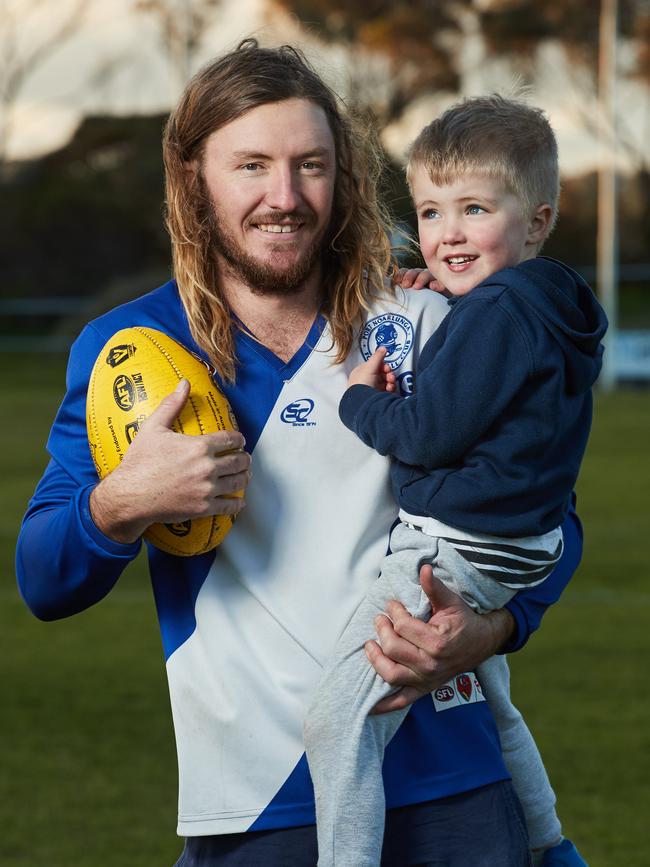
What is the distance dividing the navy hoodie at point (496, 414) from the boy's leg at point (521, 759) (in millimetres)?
353

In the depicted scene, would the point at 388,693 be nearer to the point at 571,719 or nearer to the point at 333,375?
the point at 333,375

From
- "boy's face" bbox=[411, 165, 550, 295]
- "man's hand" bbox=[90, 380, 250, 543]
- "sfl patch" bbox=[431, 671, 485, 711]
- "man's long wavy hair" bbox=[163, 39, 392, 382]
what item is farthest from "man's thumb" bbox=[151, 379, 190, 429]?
"sfl patch" bbox=[431, 671, 485, 711]

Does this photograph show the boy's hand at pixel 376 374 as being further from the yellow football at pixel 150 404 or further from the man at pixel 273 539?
the yellow football at pixel 150 404

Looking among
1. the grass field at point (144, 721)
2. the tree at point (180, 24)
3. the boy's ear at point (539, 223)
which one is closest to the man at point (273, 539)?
the boy's ear at point (539, 223)

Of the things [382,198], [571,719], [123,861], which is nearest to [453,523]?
[382,198]

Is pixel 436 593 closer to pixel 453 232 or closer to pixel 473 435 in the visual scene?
pixel 473 435

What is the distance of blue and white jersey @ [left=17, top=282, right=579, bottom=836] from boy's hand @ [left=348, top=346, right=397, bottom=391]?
46 millimetres

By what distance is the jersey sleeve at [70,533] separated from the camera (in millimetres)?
2717

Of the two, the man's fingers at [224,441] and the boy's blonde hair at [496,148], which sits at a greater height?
the boy's blonde hair at [496,148]

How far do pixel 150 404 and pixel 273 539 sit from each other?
336mm

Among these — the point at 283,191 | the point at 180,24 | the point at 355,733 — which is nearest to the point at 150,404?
the point at 283,191

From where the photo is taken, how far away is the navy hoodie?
2709 mm

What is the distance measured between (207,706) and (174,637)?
0.47ft

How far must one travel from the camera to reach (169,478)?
259 centimetres
